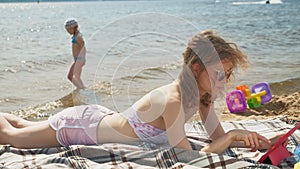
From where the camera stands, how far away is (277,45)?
11.7 m

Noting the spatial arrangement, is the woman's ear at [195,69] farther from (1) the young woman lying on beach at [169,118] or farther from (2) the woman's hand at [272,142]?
(2) the woman's hand at [272,142]

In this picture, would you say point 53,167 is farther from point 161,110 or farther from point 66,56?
point 66,56

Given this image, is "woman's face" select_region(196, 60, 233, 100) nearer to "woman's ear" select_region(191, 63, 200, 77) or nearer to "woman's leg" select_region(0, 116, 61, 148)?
"woman's ear" select_region(191, 63, 200, 77)

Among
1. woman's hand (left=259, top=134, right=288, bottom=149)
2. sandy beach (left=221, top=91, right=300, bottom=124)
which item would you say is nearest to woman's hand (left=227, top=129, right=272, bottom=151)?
woman's hand (left=259, top=134, right=288, bottom=149)

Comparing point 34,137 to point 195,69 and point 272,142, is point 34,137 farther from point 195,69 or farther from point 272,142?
point 272,142

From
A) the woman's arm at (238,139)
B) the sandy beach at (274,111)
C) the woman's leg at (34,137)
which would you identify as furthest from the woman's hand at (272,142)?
the woman's leg at (34,137)

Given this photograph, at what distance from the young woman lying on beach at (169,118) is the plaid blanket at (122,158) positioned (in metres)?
0.09

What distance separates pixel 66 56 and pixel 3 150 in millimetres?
7025

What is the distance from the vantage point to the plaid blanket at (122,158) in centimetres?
272

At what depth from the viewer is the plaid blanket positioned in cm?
272

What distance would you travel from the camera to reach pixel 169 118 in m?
2.73

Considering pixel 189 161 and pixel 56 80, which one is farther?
pixel 56 80

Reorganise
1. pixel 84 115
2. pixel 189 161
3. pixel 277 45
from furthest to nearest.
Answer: pixel 277 45, pixel 84 115, pixel 189 161

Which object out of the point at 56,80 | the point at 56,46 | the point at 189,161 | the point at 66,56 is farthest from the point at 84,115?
the point at 56,46
